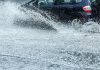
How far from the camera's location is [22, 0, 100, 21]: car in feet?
47.8

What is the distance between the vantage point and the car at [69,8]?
14.6m

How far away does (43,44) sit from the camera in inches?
458

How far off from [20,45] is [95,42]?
103 inches

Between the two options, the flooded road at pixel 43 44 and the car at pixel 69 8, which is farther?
the car at pixel 69 8

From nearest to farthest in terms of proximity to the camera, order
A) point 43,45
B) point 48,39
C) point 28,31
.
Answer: point 43,45
point 48,39
point 28,31

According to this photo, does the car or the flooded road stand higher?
the car

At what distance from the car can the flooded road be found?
14.3 inches

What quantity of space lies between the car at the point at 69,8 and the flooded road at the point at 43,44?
1.19ft

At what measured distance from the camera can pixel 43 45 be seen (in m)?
11.4

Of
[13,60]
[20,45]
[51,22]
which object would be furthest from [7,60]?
[51,22]

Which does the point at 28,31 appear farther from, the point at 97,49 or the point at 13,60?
the point at 13,60

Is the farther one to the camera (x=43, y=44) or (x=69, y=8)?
(x=69, y=8)

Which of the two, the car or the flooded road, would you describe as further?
the car

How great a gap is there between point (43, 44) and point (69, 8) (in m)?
3.49
